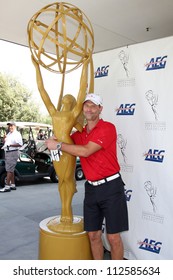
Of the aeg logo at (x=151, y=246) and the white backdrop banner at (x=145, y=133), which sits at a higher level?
the white backdrop banner at (x=145, y=133)

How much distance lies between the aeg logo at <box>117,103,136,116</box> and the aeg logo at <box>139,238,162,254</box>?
1.38 meters

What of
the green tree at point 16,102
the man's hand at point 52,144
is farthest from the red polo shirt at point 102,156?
the green tree at point 16,102

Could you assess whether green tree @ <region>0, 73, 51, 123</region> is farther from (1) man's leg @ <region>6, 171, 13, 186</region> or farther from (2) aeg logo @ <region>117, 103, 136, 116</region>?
(2) aeg logo @ <region>117, 103, 136, 116</region>

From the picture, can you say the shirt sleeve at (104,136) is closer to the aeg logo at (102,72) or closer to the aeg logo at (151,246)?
the aeg logo at (102,72)

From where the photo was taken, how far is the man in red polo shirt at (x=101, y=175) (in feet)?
7.98

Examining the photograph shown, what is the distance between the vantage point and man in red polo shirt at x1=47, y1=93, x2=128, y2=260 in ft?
7.98

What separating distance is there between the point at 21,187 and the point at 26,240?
13.0ft

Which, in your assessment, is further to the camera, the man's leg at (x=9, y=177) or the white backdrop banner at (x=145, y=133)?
the man's leg at (x=9, y=177)

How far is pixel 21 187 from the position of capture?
303 inches

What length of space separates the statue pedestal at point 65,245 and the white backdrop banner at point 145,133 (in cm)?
75

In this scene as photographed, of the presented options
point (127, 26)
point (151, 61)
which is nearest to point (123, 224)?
point (151, 61)

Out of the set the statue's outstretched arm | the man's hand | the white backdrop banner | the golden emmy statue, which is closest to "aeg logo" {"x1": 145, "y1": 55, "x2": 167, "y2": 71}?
the white backdrop banner

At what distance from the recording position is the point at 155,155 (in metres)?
3.05

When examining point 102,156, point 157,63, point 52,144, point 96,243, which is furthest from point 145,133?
point 96,243
